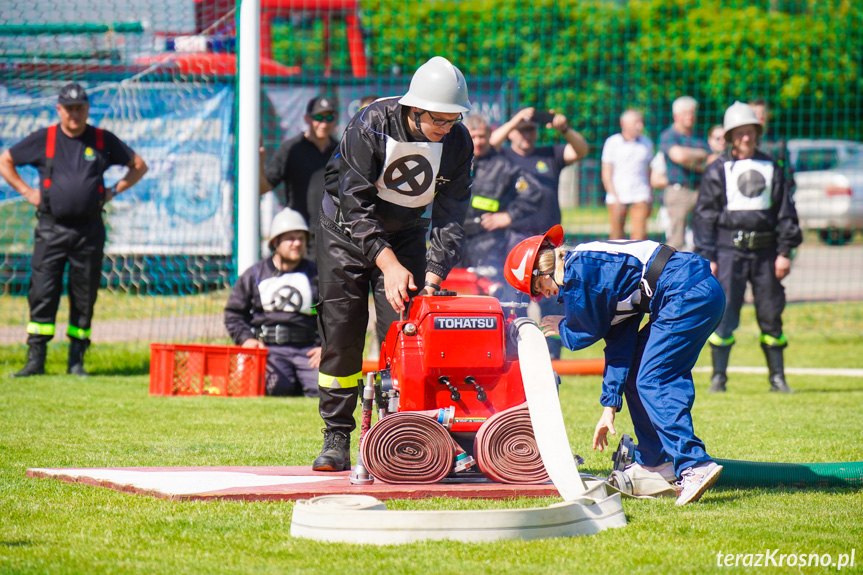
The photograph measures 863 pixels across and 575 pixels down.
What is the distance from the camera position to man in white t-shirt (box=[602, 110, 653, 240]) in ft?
40.8

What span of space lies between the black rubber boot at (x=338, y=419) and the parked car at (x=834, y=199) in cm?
1365

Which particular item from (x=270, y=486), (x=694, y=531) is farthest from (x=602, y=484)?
(x=270, y=486)

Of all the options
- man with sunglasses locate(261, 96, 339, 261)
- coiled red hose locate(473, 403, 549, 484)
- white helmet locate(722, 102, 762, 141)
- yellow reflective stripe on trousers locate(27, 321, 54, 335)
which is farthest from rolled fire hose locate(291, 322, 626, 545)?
yellow reflective stripe on trousers locate(27, 321, 54, 335)

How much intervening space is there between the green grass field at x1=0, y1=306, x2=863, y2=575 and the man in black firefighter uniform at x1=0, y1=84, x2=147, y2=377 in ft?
3.07

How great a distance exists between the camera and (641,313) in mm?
4926

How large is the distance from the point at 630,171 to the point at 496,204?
11.7ft

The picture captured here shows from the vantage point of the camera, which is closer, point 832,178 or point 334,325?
point 334,325

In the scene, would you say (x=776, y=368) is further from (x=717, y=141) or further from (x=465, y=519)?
(x=465, y=519)

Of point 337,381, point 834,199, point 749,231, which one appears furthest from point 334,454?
point 834,199

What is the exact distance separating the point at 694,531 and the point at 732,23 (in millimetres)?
27804

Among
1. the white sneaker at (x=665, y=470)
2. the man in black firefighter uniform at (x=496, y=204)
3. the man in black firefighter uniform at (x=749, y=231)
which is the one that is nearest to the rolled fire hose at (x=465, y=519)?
the white sneaker at (x=665, y=470)

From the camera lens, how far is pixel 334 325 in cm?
523

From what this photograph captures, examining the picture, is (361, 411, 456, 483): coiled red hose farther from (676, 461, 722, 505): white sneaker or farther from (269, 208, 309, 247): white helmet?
(269, 208, 309, 247): white helmet

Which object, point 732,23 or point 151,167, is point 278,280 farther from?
point 732,23
